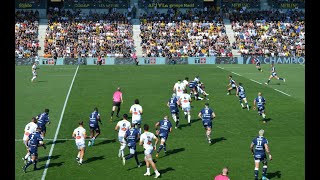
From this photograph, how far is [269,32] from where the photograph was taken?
262 feet

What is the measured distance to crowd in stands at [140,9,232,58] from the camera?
73.8 metres

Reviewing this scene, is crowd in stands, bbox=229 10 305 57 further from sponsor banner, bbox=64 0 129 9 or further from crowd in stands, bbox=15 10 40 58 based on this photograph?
crowd in stands, bbox=15 10 40 58

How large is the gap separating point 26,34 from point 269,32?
123 ft

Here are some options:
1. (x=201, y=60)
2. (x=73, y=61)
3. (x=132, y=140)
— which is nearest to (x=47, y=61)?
(x=73, y=61)

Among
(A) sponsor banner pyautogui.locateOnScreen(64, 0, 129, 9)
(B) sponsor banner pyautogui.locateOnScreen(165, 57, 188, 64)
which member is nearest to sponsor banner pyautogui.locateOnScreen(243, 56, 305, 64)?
(B) sponsor banner pyautogui.locateOnScreen(165, 57, 188, 64)

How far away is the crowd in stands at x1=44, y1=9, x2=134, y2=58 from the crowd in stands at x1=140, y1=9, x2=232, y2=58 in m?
3.15

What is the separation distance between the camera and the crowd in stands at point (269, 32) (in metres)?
74.8

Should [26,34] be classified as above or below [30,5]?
below

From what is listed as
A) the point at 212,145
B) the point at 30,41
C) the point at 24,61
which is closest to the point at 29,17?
the point at 30,41

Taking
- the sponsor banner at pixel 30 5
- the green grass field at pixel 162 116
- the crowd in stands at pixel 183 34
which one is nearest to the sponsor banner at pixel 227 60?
the crowd in stands at pixel 183 34

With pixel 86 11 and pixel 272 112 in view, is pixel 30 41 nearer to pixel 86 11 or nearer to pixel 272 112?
pixel 86 11

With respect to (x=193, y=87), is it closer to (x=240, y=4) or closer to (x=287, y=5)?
(x=240, y=4)

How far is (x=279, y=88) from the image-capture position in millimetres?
44094

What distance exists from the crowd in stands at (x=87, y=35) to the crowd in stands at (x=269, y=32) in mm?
17115
